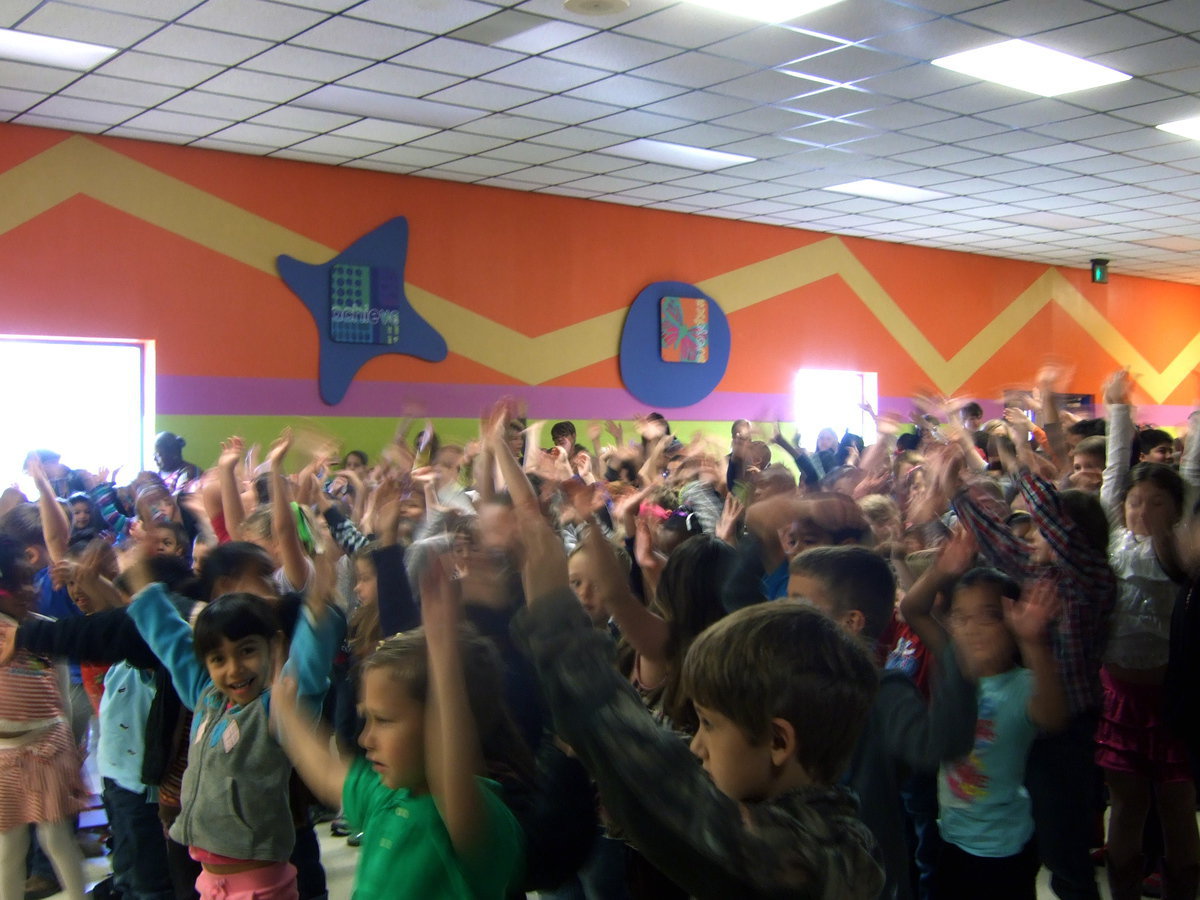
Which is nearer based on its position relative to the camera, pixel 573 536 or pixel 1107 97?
pixel 573 536

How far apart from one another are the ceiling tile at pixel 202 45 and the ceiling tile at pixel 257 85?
190mm

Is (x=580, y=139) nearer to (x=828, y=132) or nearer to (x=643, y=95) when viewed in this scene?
(x=643, y=95)

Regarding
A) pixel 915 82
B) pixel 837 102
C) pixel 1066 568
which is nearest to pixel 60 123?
pixel 837 102

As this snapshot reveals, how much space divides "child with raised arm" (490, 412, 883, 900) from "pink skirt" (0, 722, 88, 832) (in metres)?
2.44

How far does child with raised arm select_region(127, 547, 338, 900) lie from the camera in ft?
7.70

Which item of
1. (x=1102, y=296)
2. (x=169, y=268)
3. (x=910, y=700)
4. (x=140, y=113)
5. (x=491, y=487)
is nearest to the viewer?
(x=910, y=700)

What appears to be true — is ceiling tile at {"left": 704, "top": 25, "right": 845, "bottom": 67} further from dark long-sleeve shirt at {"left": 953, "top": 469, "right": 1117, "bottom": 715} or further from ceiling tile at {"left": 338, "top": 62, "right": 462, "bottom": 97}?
dark long-sleeve shirt at {"left": 953, "top": 469, "right": 1117, "bottom": 715}

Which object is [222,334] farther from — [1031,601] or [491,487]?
[1031,601]

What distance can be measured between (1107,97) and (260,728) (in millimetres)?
6109

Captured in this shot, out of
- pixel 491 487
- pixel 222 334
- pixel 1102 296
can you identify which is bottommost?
pixel 491 487

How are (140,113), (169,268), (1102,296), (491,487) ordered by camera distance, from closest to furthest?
1. (491,487)
2. (140,113)
3. (169,268)
4. (1102,296)

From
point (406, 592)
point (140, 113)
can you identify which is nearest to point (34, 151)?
point (140, 113)

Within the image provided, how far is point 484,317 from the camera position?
8.44 m

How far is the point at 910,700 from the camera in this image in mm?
2006
